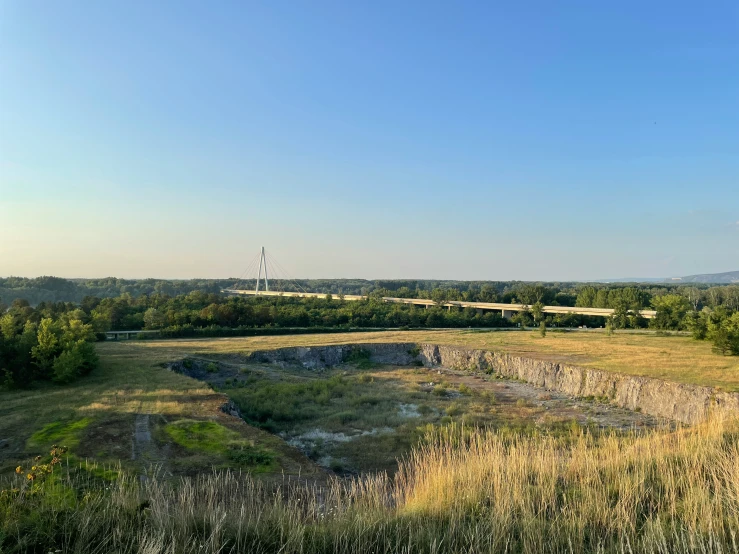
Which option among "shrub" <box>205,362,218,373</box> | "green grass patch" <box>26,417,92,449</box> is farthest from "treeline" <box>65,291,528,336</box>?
"green grass patch" <box>26,417,92,449</box>

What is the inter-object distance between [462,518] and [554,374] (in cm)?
2750

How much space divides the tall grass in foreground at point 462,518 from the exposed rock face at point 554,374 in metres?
4.67

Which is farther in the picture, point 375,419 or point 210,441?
point 375,419

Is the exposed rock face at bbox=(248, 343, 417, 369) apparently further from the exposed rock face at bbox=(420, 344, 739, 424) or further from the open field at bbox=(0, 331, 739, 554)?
the open field at bbox=(0, 331, 739, 554)

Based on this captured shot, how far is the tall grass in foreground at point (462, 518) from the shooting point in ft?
13.8

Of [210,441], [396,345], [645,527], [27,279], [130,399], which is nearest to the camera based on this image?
[645,527]

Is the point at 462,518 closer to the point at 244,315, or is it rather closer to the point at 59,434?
the point at 59,434

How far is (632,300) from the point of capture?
68875mm

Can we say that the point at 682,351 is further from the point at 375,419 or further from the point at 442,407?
the point at 375,419

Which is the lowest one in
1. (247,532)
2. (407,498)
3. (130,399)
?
(130,399)

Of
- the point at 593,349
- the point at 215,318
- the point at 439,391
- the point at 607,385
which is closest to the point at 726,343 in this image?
the point at 593,349

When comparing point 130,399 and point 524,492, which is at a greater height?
point 524,492

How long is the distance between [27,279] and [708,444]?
105219 mm

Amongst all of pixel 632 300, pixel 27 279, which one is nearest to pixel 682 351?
pixel 632 300
